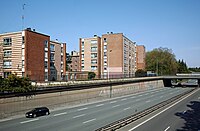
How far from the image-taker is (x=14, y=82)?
29.6 meters

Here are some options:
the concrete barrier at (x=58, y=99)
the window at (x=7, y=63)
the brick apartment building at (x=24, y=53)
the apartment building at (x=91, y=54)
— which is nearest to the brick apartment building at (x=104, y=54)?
the apartment building at (x=91, y=54)

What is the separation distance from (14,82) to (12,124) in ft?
24.4

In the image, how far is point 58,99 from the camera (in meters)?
35.6

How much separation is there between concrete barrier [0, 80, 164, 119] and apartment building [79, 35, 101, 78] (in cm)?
3231

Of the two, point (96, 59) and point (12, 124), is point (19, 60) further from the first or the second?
point (96, 59)

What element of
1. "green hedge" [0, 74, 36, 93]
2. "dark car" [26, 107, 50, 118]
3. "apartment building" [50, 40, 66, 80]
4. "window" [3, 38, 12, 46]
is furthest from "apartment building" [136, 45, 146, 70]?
Answer: "dark car" [26, 107, 50, 118]

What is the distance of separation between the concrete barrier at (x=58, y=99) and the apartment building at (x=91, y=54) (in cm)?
3231

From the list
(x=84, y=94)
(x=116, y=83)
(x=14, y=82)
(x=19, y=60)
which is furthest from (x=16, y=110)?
(x=116, y=83)

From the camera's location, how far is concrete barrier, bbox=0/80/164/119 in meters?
27.6

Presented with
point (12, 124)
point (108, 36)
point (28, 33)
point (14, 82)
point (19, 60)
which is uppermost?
point (108, 36)

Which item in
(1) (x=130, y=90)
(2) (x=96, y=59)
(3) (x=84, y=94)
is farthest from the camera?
(2) (x=96, y=59)

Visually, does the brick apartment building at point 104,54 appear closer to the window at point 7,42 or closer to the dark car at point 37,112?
the window at point 7,42

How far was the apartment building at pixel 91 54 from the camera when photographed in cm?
9256

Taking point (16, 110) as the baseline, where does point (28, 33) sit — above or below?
above
